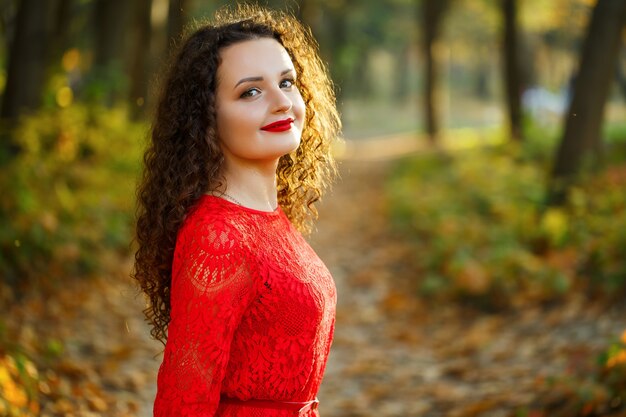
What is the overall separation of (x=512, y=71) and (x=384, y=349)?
35.4 feet

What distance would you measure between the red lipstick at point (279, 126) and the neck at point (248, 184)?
0.39ft

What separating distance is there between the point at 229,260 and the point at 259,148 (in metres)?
0.38

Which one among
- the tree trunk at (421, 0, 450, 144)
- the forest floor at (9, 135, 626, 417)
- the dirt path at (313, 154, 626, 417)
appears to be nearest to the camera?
the forest floor at (9, 135, 626, 417)

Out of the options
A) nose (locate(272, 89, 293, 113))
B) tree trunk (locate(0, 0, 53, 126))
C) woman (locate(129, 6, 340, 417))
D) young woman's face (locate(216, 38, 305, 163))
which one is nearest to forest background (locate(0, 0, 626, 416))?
tree trunk (locate(0, 0, 53, 126))

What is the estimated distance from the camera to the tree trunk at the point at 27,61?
28.3ft

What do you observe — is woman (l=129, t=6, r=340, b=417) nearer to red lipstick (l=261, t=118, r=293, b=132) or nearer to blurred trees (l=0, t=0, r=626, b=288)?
red lipstick (l=261, t=118, r=293, b=132)

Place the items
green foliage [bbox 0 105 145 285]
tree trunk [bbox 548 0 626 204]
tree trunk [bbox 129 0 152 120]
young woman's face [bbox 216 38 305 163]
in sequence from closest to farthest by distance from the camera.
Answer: young woman's face [bbox 216 38 305 163], green foliage [bbox 0 105 145 285], tree trunk [bbox 548 0 626 204], tree trunk [bbox 129 0 152 120]

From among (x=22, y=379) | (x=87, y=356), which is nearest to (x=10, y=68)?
(x=87, y=356)

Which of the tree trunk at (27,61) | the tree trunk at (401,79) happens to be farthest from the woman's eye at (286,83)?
the tree trunk at (401,79)

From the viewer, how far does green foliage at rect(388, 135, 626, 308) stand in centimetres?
709

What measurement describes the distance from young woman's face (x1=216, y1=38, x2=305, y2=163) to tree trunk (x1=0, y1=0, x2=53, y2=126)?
705 centimetres

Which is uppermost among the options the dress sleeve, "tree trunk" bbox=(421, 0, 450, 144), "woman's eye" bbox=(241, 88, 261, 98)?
"tree trunk" bbox=(421, 0, 450, 144)

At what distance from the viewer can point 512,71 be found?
16.0m

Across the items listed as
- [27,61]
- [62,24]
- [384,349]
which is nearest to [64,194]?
[27,61]
